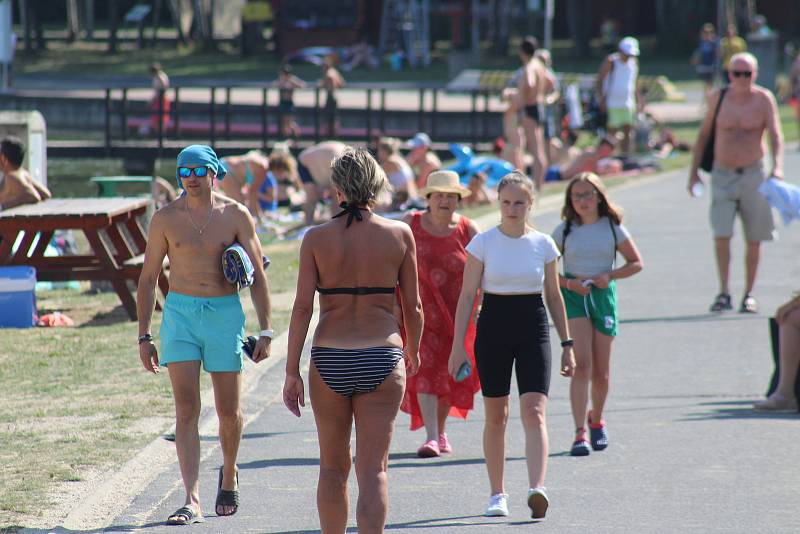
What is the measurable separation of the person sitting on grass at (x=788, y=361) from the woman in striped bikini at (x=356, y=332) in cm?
405

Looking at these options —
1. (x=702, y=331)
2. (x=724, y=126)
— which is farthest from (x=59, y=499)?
(x=724, y=126)

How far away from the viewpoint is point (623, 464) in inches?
297

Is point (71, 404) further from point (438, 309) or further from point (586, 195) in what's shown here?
point (586, 195)

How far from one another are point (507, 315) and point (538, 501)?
2.80 ft

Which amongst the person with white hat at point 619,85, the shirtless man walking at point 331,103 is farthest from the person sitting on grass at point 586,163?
the shirtless man walking at point 331,103

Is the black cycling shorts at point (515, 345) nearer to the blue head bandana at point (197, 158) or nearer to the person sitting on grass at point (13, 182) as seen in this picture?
the blue head bandana at point (197, 158)

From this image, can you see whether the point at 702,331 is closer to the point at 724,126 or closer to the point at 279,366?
the point at 724,126

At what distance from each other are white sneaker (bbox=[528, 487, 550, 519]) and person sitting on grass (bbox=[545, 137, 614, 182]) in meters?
16.5

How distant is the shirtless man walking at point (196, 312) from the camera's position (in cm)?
631

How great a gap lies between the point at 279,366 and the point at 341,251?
487 cm

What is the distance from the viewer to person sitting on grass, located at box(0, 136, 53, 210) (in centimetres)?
1327

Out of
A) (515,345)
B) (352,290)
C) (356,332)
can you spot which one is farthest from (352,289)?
(515,345)

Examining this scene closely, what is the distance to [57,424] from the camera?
823 cm

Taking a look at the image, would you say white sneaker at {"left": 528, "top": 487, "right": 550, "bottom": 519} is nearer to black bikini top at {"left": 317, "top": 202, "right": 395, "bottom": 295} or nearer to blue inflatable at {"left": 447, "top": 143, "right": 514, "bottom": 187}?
black bikini top at {"left": 317, "top": 202, "right": 395, "bottom": 295}
